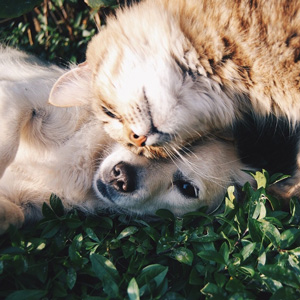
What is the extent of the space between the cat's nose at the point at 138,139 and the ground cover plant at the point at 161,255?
0.39 m

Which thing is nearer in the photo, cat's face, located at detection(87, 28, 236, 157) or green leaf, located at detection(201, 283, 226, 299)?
green leaf, located at detection(201, 283, 226, 299)

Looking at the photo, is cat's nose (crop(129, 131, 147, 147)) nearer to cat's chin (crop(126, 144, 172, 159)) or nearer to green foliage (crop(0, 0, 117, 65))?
cat's chin (crop(126, 144, 172, 159))

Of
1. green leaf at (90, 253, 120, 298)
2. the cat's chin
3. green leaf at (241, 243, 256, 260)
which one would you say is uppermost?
the cat's chin

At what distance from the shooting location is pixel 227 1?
2182 mm

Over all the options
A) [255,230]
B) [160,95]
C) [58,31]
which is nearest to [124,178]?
[160,95]

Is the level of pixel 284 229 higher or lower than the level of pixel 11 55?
lower

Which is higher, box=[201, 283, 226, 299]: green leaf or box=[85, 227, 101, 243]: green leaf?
box=[85, 227, 101, 243]: green leaf

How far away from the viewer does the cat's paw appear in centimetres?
231

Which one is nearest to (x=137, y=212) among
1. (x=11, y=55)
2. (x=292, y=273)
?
(x=292, y=273)

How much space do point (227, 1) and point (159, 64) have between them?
46 cm

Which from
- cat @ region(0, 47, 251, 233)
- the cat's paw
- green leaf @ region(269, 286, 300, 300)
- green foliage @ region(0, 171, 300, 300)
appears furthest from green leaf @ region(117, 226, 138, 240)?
green leaf @ region(269, 286, 300, 300)

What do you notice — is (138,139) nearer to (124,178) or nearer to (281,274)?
(124,178)

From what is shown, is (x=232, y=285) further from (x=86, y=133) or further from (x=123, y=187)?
(x=86, y=133)

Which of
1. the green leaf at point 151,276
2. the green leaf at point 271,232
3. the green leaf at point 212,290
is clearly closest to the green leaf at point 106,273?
the green leaf at point 151,276
